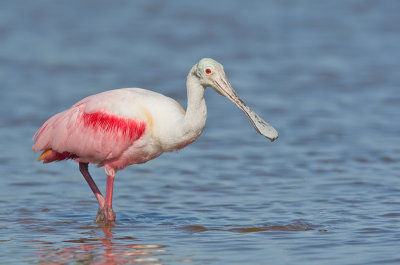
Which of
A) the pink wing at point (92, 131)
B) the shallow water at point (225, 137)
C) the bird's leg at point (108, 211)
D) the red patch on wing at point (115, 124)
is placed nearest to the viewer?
the shallow water at point (225, 137)

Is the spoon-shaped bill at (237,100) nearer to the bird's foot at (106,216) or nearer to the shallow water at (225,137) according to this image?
the shallow water at (225,137)

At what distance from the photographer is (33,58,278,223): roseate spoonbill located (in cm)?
960

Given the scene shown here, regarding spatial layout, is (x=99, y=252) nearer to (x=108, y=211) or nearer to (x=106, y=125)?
(x=108, y=211)

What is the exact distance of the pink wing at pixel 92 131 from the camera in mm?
9953

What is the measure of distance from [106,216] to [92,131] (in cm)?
93

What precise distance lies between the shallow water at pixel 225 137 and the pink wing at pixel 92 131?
753 mm

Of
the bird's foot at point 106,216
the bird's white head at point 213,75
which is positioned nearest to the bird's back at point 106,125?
the bird's white head at point 213,75

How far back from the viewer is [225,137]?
1497 cm

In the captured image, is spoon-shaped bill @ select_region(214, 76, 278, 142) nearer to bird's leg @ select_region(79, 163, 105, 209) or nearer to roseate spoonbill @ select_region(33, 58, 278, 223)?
roseate spoonbill @ select_region(33, 58, 278, 223)

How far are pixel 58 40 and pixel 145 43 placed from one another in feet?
7.27

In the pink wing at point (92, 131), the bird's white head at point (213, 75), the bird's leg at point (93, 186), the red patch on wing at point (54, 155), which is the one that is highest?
the bird's white head at point (213, 75)

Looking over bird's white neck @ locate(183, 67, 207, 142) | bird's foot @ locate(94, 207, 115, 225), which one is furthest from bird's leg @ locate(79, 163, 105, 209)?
bird's white neck @ locate(183, 67, 207, 142)

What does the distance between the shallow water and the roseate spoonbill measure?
2.29 feet

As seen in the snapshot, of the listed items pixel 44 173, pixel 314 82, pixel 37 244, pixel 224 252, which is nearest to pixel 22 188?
pixel 44 173
